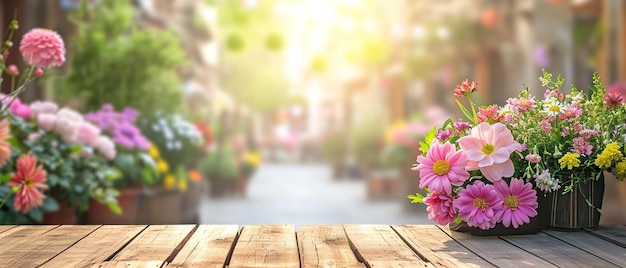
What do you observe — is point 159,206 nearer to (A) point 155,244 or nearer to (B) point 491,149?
(A) point 155,244

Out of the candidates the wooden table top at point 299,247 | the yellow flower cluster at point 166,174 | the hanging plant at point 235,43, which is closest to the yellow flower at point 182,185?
the yellow flower cluster at point 166,174

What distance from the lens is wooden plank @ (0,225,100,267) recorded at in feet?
4.13

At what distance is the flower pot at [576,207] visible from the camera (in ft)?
4.92

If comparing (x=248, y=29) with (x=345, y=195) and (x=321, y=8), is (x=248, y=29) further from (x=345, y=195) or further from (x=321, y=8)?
(x=345, y=195)

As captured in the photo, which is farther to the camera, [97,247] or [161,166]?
[161,166]

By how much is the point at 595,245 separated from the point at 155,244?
73cm

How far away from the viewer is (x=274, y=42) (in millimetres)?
7605

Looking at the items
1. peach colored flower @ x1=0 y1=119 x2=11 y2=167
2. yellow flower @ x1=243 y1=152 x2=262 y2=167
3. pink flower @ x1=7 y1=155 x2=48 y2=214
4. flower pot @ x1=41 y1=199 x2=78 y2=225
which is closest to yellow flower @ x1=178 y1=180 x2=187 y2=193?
flower pot @ x1=41 y1=199 x2=78 y2=225

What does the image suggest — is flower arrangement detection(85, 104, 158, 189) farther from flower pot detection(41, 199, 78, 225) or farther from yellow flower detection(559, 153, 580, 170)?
yellow flower detection(559, 153, 580, 170)

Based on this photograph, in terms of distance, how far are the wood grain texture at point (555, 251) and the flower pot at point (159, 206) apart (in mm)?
2046

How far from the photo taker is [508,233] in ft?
4.80

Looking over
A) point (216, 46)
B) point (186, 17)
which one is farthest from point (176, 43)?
point (216, 46)

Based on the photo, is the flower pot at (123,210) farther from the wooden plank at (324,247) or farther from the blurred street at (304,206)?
the blurred street at (304,206)

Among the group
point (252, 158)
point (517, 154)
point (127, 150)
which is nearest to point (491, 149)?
point (517, 154)
